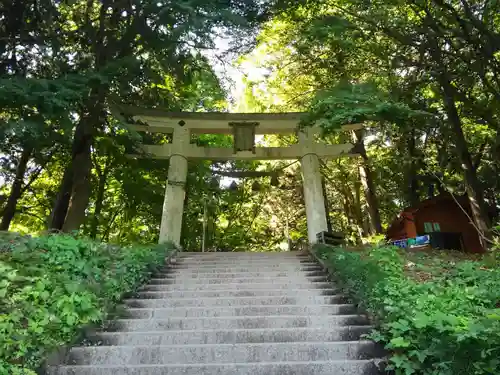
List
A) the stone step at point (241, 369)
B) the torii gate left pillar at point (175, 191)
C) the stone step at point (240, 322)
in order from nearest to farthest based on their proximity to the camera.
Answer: the stone step at point (241, 369) < the stone step at point (240, 322) < the torii gate left pillar at point (175, 191)

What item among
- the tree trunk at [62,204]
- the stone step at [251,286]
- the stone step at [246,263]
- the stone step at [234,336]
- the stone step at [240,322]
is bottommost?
the stone step at [234,336]

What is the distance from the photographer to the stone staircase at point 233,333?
398 cm

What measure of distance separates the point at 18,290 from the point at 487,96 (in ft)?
39.0

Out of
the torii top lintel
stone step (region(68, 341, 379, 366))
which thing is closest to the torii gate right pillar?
the torii top lintel

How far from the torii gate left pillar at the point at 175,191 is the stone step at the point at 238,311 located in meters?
4.85

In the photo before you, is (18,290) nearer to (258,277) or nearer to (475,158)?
(258,277)

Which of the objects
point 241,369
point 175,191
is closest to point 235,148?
point 175,191

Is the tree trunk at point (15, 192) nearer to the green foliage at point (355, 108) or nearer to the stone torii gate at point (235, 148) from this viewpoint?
the stone torii gate at point (235, 148)

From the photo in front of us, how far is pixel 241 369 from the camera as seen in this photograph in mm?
3973

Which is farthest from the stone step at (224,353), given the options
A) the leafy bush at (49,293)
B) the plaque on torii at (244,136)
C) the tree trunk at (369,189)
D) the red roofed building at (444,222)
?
the red roofed building at (444,222)

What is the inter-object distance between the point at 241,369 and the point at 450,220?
13603 millimetres

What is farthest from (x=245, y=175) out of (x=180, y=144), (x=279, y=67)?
(x=279, y=67)

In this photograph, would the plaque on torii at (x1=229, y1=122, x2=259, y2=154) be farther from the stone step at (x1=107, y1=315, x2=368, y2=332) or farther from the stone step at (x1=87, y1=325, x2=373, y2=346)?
the stone step at (x1=87, y1=325, x2=373, y2=346)

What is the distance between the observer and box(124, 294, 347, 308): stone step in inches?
233
